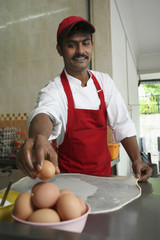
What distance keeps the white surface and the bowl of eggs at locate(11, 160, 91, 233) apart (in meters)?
0.24

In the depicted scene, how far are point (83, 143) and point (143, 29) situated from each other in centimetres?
454

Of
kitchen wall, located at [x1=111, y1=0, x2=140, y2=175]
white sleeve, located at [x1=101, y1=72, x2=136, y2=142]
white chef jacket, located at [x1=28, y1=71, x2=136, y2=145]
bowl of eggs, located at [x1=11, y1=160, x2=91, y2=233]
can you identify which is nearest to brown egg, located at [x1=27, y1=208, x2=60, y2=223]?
bowl of eggs, located at [x1=11, y1=160, x2=91, y2=233]

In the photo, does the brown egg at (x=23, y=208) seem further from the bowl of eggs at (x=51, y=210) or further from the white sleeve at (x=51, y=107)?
the white sleeve at (x=51, y=107)

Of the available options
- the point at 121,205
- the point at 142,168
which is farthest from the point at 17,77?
the point at 121,205

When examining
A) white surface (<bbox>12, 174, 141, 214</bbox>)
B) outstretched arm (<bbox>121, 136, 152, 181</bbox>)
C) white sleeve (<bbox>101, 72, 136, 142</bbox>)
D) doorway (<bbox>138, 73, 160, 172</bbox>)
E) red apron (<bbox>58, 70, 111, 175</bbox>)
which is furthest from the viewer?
doorway (<bbox>138, 73, 160, 172</bbox>)

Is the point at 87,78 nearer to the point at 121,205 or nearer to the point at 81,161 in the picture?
the point at 81,161

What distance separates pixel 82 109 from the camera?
1.54 meters

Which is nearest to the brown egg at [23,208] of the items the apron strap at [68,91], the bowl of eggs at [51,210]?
the bowl of eggs at [51,210]

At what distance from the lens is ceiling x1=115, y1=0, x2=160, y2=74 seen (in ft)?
13.3

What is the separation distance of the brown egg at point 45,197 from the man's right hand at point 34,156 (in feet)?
0.27

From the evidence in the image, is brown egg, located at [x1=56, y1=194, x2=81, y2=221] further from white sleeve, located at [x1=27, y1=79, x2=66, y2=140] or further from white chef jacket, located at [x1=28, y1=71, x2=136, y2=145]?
white chef jacket, located at [x1=28, y1=71, x2=136, y2=145]

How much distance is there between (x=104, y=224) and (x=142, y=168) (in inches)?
25.3

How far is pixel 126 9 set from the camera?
13.4ft

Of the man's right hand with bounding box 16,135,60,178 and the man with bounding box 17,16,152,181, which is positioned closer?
the man's right hand with bounding box 16,135,60,178
